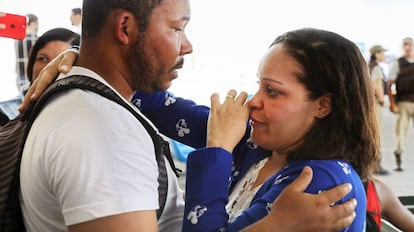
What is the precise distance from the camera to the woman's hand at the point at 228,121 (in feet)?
3.77

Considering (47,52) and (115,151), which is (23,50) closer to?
(47,52)

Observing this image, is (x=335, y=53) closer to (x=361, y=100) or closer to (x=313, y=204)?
(x=361, y=100)

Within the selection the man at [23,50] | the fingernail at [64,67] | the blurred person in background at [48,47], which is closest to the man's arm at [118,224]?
the fingernail at [64,67]

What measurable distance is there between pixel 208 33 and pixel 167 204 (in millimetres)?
7353

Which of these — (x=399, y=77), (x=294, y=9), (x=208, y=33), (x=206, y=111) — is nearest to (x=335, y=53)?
(x=206, y=111)

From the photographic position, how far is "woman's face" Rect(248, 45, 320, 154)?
1218mm

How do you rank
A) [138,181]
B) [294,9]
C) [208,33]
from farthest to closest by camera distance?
1. [294,9]
2. [208,33]
3. [138,181]

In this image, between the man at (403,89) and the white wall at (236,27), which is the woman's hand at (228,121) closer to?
the man at (403,89)

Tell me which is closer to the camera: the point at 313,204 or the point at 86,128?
the point at 86,128

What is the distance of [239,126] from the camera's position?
117cm

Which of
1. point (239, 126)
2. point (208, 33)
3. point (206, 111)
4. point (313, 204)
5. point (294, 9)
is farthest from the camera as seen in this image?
point (294, 9)

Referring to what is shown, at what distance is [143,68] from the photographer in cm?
101

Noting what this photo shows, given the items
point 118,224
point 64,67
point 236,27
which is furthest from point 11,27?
point 236,27

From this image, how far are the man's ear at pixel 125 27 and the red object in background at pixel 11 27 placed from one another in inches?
40.4
